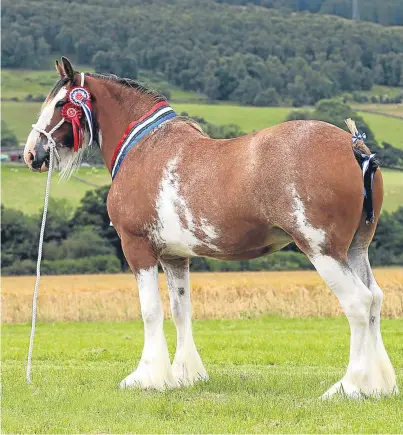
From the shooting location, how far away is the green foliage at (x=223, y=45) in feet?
374

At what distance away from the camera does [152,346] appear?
11.4 metres

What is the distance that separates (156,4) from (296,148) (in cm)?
16924

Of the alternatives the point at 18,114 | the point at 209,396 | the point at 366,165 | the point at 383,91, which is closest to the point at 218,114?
the point at 383,91

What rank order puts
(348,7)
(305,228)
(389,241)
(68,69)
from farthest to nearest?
(348,7) < (389,241) < (68,69) < (305,228)

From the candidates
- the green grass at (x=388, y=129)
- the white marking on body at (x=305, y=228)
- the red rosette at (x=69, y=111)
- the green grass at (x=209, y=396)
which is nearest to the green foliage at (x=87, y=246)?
the green grass at (x=388, y=129)

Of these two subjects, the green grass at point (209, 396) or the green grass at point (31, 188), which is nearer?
the green grass at point (209, 396)

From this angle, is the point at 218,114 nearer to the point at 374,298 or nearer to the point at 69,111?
the point at 69,111

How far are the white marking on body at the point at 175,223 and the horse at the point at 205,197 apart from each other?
13 millimetres

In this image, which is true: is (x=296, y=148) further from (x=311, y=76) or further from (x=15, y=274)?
(x=311, y=76)

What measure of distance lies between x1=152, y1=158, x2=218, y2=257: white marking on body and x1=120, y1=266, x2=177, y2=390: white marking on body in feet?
1.74

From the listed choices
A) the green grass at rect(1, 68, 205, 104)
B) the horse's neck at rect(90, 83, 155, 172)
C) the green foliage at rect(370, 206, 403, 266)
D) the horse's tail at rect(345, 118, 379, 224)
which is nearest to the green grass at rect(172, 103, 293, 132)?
the green grass at rect(1, 68, 205, 104)

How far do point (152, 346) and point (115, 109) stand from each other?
290 centimetres

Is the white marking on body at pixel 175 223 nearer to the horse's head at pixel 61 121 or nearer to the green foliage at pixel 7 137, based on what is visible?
the horse's head at pixel 61 121

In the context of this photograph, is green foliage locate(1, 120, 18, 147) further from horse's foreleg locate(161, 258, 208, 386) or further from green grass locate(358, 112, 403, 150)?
horse's foreleg locate(161, 258, 208, 386)
